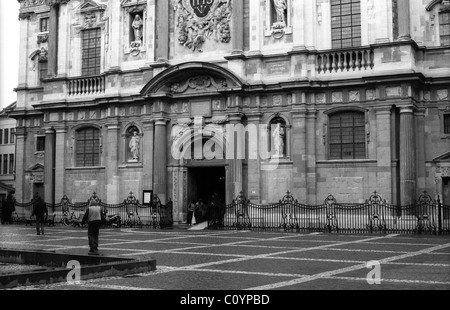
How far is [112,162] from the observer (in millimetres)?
35625

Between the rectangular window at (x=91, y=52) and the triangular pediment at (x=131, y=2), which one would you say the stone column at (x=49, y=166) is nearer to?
the rectangular window at (x=91, y=52)

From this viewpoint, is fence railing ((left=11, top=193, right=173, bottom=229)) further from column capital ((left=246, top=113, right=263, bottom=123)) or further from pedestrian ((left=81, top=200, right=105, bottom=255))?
pedestrian ((left=81, top=200, right=105, bottom=255))

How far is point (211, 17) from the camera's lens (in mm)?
34125

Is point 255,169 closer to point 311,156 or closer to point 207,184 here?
point 311,156

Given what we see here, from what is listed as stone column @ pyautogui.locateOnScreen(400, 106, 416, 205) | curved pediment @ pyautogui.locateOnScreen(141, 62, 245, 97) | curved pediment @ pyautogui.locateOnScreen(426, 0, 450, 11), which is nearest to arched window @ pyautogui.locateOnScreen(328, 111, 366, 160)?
stone column @ pyautogui.locateOnScreen(400, 106, 416, 205)

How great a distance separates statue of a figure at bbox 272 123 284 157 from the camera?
31.4m

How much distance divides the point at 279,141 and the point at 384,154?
5193mm

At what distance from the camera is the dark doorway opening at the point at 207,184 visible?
34.7 meters

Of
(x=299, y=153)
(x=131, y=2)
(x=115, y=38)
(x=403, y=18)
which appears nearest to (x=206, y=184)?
(x=299, y=153)

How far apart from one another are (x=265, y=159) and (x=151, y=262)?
17.4 m

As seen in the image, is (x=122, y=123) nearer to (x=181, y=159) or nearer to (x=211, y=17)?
(x=181, y=159)

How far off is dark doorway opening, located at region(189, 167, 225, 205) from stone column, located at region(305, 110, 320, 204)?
590 centimetres

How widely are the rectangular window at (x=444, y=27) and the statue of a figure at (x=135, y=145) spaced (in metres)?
16.7
